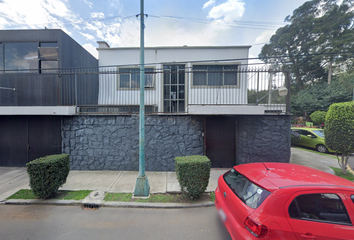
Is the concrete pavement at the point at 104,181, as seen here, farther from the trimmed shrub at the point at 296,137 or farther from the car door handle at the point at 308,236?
the trimmed shrub at the point at 296,137

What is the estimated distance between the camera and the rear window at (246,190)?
81.1 inches

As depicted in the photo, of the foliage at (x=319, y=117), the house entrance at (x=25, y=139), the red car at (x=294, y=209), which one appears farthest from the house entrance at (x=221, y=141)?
the foliage at (x=319, y=117)

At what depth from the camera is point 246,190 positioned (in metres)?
2.31

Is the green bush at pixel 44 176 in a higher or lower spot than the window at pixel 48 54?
lower

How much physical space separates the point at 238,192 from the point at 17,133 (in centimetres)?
887

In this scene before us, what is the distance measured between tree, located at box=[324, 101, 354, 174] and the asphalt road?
18.1 ft

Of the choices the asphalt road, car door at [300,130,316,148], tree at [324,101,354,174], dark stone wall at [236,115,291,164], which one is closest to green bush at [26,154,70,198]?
the asphalt road

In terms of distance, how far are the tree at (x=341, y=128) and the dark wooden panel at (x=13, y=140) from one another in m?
12.4

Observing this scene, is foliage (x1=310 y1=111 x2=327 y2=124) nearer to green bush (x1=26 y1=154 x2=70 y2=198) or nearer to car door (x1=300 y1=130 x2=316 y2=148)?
car door (x1=300 y1=130 x2=316 y2=148)

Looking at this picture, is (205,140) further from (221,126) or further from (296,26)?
(296,26)

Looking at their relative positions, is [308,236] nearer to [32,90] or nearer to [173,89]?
[173,89]

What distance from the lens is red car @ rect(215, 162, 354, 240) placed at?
6.06ft

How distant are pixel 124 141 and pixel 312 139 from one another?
37.8ft

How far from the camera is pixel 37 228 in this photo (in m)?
2.98
